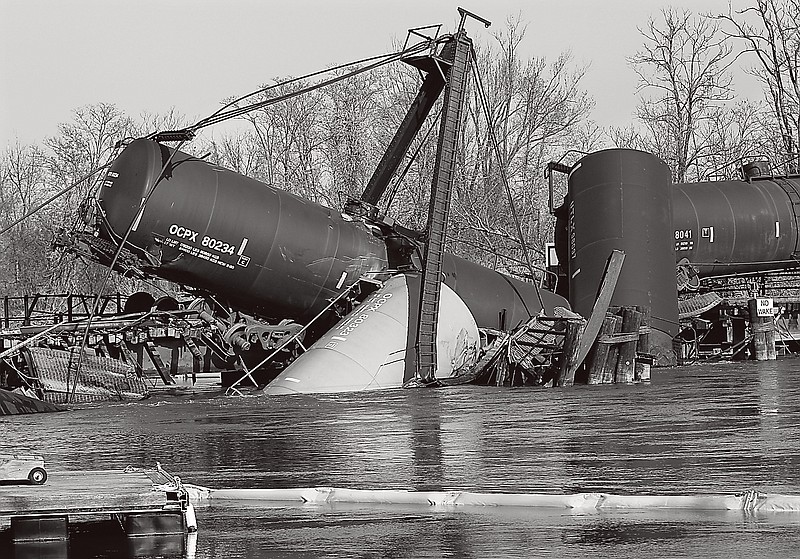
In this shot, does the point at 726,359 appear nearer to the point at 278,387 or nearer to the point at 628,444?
the point at 278,387

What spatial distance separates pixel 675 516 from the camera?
23.2ft

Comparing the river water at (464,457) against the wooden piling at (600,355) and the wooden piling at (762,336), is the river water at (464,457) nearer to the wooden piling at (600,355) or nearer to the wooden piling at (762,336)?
the wooden piling at (600,355)

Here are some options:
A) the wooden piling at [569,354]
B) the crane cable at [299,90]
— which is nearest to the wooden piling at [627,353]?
the wooden piling at [569,354]

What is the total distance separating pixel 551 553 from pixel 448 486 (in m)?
2.58

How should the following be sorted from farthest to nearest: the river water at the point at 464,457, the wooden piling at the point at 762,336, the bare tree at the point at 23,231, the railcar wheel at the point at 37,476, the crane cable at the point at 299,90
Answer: the bare tree at the point at 23,231 < the wooden piling at the point at 762,336 < the crane cable at the point at 299,90 < the railcar wheel at the point at 37,476 < the river water at the point at 464,457

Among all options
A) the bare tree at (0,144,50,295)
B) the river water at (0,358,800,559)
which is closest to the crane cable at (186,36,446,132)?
the river water at (0,358,800,559)

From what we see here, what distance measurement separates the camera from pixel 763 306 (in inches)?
1110

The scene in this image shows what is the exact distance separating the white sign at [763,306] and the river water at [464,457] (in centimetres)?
824

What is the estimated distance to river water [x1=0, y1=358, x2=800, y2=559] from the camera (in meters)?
6.48

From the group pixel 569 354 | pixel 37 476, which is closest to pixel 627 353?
pixel 569 354

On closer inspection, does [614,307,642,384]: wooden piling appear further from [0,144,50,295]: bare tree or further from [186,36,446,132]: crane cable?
[0,144,50,295]: bare tree

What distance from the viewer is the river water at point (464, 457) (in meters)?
6.48

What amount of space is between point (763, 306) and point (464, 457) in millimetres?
19528

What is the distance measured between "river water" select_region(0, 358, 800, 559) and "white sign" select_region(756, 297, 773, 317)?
824cm
